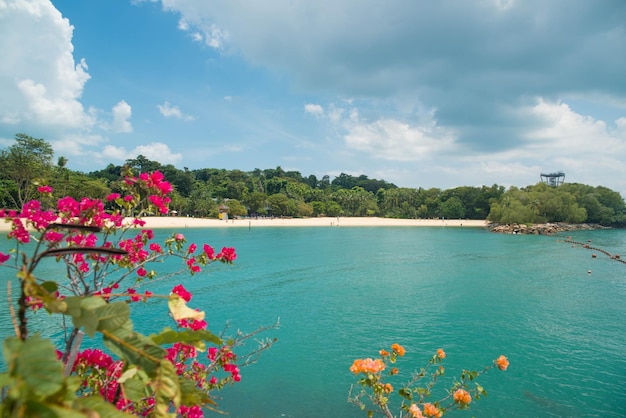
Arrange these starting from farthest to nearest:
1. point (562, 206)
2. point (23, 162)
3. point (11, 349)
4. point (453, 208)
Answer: point (453, 208)
point (562, 206)
point (23, 162)
point (11, 349)

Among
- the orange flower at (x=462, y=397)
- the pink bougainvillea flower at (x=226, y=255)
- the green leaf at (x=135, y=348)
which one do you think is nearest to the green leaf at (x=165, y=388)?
the green leaf at (x=135, y=348)

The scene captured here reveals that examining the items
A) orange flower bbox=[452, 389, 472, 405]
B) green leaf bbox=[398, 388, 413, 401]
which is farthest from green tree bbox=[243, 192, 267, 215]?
orange flower bbox=[452, 389, 472, 405]

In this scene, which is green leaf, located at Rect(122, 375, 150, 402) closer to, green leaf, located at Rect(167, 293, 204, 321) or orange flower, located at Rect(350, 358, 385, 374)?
green leaf, located at Rect(167, 293, 204, 321)

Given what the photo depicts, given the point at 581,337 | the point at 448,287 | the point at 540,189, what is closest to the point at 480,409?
the point at 581,337

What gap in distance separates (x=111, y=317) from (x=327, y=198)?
111470 millimetres

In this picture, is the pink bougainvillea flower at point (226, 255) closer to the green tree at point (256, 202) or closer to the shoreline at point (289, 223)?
the shoreline at point (289, 223)

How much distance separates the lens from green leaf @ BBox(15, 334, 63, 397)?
91 cm

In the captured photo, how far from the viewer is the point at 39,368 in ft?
3.11

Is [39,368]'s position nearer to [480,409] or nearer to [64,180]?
[480,409]

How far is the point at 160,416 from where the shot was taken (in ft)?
4.04

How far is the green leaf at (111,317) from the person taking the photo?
1222 millimetres

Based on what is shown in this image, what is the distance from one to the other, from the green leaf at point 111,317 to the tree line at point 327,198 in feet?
220

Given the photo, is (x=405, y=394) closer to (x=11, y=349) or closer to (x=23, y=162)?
(x=11, y=349)

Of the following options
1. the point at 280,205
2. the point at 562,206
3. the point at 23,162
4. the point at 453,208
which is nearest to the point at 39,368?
the point at 23,162
